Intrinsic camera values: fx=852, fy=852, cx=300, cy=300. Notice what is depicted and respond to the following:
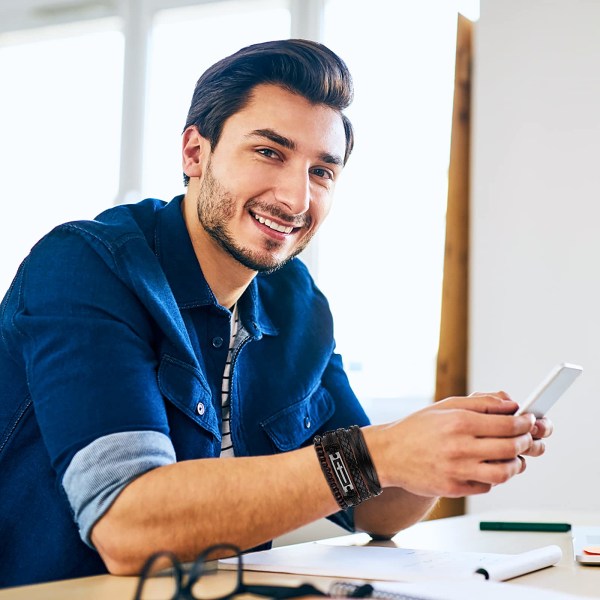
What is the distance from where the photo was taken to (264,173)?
4.63 ft

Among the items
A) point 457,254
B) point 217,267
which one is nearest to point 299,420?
point 217,267

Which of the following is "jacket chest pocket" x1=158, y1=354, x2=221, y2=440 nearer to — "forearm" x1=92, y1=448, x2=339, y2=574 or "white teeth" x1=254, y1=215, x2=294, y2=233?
"forearm" x1=92, y1=448, x2=339, y2=574

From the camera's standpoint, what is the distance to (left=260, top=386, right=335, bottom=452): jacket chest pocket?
1.39 m

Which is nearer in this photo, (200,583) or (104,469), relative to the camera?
(200,583)

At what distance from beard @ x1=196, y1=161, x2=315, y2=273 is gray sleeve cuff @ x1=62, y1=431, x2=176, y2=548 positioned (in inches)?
19.9

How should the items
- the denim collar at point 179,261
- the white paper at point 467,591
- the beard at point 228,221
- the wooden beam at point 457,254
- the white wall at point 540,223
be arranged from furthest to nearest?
1. the wooden beam at point 457,254
2. the white wall at point 540,223
3. the beard at point 228,221
4. the denim collar at point 179,261
5. the white paper at point 467,591

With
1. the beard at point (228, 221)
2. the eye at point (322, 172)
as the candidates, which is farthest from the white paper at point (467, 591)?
the eye at point (322, 172)

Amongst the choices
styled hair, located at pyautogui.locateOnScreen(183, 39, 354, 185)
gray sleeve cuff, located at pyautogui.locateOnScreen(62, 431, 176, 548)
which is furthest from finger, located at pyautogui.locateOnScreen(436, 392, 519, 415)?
styled hair, located at pyautogui.locateOnScreen(183, 39, 354, 185)

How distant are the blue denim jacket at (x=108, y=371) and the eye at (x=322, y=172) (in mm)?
243

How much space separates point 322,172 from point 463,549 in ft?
2.19

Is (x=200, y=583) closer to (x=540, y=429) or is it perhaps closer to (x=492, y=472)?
(x=492, y=472)

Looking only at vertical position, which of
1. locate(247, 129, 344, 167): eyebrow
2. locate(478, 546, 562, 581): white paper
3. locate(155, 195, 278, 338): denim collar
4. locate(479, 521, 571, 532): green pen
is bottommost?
locate(479, 521, 571, 532): green pen

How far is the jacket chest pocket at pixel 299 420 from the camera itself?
139 centimetres

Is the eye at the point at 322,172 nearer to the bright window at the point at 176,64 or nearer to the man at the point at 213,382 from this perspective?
the man at the point at 213,382
